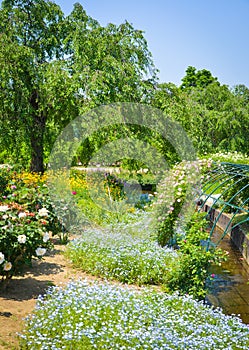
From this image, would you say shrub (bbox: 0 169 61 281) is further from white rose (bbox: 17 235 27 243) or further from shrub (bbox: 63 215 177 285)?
shrub (bbox: 63 215 177 285)

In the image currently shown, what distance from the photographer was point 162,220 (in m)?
6.70

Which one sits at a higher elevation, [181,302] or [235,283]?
[181,302]

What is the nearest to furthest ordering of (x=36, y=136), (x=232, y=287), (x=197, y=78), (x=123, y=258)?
(x=123, y=258)
(x=232, y=287)
(x=36, y=136)
(x=197, y=78)

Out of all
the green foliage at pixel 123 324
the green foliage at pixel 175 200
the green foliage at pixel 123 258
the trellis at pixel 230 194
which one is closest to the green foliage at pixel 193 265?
the trellis at pixel 230 194

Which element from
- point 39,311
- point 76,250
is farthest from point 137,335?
point 76,250

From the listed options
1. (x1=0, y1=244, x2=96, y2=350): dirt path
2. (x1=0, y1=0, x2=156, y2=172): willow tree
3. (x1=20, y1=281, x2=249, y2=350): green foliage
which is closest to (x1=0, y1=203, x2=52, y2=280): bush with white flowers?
(x1=0, y1=244, x2=96, y2=350): dirt path

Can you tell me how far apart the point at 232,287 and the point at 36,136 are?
638cm

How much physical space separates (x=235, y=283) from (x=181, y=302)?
2510mm

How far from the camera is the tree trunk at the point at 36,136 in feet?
36.0

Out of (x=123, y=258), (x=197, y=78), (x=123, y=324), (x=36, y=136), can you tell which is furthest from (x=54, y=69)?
(x=197, y=78)

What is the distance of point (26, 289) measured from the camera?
15.9 ft

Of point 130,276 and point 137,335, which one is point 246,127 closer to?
point 130,276

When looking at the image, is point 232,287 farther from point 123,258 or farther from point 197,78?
point 197,78

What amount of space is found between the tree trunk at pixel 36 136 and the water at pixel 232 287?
553 centimetres
